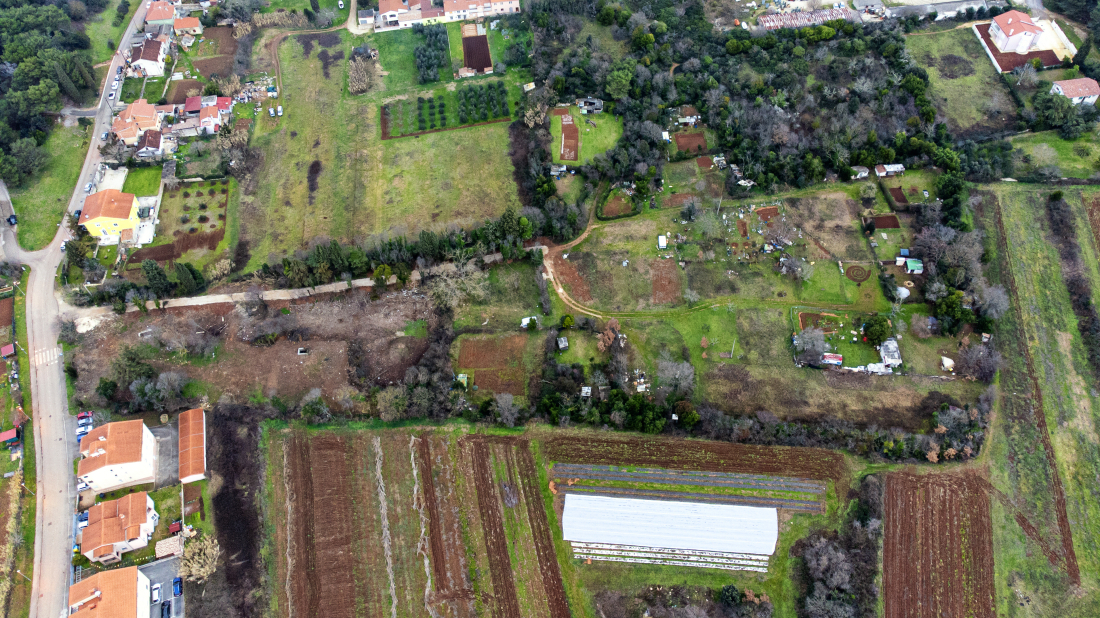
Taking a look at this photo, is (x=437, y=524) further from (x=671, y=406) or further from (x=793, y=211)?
(x=793, y=211)

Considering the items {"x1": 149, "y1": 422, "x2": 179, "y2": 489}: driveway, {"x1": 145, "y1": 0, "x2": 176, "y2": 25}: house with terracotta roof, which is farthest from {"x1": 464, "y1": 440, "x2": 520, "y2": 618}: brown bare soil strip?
{"x1": 145, "y1": 0, "x2": 176, "y2": 25}: house with terracotta roof

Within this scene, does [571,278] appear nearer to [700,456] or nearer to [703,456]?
[700,456]

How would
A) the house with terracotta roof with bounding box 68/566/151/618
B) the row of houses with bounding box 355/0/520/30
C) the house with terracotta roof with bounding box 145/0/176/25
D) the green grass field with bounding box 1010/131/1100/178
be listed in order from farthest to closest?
the row of houses with bounding box 355/0/520/30, the house with terracotta roof with bounding box 145/0/176/25, the green grass field with bounding box 1010/131/1100/178, the house with terracotta roof with bounding box 68/566/151/618

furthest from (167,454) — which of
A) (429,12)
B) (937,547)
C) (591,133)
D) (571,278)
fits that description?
(429,12)

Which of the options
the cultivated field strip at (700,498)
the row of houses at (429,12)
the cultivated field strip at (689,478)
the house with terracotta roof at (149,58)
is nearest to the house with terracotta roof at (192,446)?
the cultivated field strip at (689,478)

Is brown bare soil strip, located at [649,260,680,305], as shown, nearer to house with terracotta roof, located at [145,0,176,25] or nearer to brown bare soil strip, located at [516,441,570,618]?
brown bare soil strip, located at [516,441,570,618]

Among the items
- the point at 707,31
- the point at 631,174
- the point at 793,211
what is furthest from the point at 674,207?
the point at 707,31
